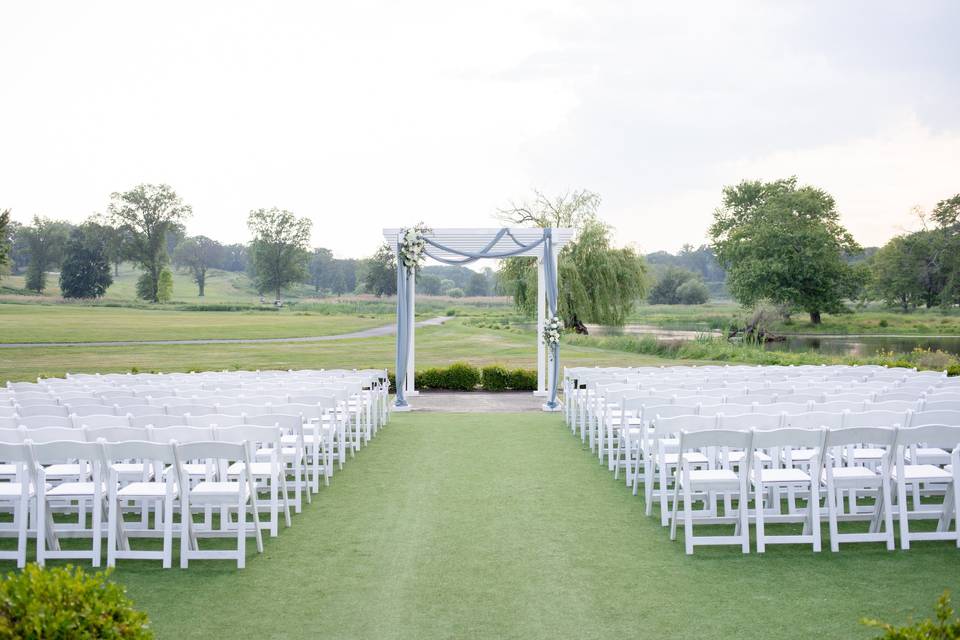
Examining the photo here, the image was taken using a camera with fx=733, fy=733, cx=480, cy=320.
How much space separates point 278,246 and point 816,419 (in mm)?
71346

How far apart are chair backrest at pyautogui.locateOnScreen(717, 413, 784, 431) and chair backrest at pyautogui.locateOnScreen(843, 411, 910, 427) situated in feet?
1.77

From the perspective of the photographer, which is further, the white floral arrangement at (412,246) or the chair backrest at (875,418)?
the white floral arrangement at (412,246)

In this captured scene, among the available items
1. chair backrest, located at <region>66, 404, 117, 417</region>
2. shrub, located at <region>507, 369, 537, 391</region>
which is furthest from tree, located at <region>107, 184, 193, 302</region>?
chair backrest, located at <region>66, 404, 117, 417</region>

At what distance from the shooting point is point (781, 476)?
5711 mm

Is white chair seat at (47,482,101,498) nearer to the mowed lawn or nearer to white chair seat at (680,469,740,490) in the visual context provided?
white chair seat at (680,469,740,490)

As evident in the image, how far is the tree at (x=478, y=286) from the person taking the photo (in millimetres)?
60531

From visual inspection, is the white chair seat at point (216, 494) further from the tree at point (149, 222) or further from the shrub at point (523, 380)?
the tree at point (149, 222)

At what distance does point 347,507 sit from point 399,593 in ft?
7.72

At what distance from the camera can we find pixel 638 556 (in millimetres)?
5461

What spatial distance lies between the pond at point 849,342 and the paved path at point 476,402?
16.4 m

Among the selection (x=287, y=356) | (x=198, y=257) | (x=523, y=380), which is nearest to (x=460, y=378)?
(x=523, y=380)

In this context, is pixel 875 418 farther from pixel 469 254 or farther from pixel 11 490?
pixel 469 254

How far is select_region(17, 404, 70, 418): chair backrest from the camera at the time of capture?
723cm

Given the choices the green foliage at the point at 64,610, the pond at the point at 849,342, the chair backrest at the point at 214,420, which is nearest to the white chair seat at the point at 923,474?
the green foliage at the point at 64,610
